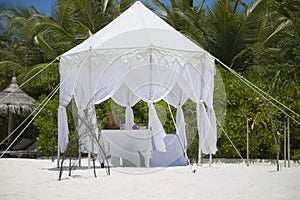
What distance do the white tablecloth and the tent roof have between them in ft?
4.89

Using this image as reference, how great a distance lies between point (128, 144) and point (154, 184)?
255cm

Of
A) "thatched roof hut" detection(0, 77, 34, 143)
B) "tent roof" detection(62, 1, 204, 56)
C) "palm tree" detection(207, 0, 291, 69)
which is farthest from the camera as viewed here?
"palm tree" detection(207, 0, 291, 69)

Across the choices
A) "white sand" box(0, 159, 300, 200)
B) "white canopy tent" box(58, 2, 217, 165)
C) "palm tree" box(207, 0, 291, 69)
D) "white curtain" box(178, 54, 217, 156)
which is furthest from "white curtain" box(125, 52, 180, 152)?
"palm tree" box(207, 0, 291, 69)

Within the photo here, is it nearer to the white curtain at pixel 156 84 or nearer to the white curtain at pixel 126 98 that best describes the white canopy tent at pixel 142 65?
the white curtain at pixel 156 84

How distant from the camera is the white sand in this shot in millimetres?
5551

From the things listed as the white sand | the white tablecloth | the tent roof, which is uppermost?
the tent roof

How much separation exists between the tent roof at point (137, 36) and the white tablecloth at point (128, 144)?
58.7 inches

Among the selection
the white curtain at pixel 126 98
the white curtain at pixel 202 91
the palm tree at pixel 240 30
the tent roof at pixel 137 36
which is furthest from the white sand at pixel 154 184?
the palm tree at pixel 240 30

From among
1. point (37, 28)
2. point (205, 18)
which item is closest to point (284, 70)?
point (205, 18)

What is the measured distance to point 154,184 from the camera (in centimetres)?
661

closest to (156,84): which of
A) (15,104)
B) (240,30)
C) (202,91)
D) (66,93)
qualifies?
(202,91)

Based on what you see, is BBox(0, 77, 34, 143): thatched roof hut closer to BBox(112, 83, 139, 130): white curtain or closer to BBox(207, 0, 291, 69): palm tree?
BBox(112, 83, 139, 130): white curtain

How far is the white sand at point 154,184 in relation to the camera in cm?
555

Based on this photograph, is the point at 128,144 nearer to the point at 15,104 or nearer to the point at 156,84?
the point at 156,84
